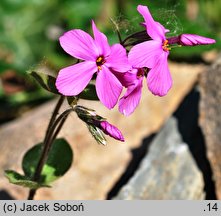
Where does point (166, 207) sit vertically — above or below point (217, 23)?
above

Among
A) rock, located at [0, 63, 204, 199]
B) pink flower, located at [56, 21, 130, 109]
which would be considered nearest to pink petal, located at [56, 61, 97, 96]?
pink flower, located at [56, 21, 130, 109]

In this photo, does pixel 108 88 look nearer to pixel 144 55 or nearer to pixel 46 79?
pixel 144 55

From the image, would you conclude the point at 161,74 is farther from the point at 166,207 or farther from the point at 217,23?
the point at 217,23

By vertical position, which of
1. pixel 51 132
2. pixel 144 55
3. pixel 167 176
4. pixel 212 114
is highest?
pixel 144 55

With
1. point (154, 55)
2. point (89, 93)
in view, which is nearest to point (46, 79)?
point (89, 93)

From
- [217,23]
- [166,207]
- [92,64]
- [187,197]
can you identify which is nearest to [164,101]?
[217,23]

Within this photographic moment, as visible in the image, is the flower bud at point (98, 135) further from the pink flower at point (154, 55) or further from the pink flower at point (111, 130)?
the pink flower at point (154, 55)
